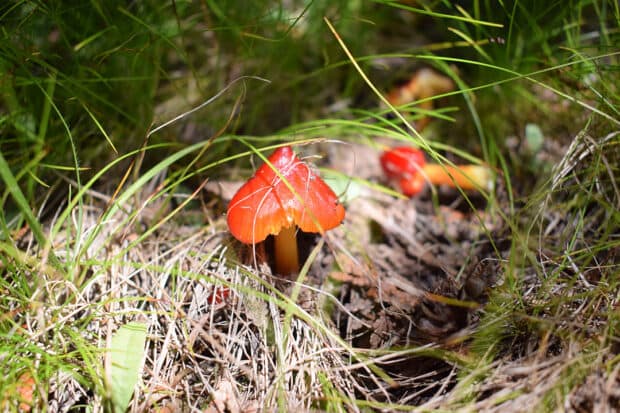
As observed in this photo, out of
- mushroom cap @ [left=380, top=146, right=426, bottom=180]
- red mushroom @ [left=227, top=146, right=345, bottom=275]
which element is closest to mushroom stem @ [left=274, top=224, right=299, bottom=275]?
red mushroom @ [left=227, top=146, right=345, bottom=275]

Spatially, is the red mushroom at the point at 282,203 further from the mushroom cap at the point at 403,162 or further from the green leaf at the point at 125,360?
the mushroom cap at the point at 403,162

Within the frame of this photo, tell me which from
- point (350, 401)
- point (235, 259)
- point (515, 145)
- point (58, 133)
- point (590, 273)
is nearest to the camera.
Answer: point (350, 401)

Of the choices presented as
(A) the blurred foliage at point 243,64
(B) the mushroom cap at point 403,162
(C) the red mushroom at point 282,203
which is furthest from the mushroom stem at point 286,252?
(B) the mushroom cap at point 403,162

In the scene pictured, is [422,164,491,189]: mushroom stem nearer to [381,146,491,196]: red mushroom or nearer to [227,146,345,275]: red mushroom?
[381,146,491,196]: red mushroom

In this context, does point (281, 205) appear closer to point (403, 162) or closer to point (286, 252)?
point (286, 252)

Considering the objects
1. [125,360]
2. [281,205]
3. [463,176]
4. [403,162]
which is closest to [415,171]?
[403,162]

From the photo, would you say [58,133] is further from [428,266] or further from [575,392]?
[575,392]

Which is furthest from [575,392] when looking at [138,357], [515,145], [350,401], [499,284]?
[515,145]
